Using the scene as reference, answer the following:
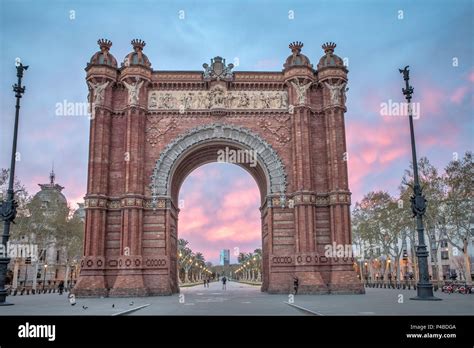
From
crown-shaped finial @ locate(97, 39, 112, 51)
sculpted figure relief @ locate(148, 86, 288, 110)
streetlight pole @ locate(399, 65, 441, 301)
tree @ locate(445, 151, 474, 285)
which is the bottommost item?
streetlight pole @ locate(399, 65, 441, 301)

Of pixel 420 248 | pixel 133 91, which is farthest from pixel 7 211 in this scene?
pixel 420 248

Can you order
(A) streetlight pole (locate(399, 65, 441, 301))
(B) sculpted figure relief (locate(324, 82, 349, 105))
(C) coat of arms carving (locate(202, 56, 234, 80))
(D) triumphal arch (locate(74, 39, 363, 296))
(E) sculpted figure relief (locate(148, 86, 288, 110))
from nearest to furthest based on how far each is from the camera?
1. (A) streetlight pole (locate(399, 65, 441, 301))
2. (D) triumphal arch (locate(74, 39, 363, 296))
3. (B) sculpted figure relief (locate(324, 82, 349, 105))
4. (E) sculpted figure relief (locate(148, 86, 288, 110))
5. (C) coat of arms carving (locate(202, 56, 234, 80))

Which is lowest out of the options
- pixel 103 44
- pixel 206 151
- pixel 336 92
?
pixel 206 151

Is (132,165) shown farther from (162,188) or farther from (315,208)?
(315,208)


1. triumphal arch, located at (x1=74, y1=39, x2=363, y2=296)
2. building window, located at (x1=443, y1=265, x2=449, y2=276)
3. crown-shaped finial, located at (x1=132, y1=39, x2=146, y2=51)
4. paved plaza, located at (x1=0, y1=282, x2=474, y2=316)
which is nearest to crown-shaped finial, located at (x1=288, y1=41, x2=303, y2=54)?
triumphal arch, located at (x1=74, y1=39, x2=363, y2=296)

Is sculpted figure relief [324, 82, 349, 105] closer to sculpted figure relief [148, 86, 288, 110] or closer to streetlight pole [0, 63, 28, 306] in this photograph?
sculpted figure relief [148, 86, 288, 110]

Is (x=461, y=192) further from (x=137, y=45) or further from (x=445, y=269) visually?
(x=445, y=269)

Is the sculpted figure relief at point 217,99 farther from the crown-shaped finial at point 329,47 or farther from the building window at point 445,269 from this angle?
the building window at point 445,269

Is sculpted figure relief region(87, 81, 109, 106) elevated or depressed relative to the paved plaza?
elevated

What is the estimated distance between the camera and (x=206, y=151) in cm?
3759

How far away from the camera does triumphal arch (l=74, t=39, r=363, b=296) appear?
1281 inches

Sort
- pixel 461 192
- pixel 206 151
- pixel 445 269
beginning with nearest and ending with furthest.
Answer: pixel 206 151 → pixel 461 192 → pixel 445 269
